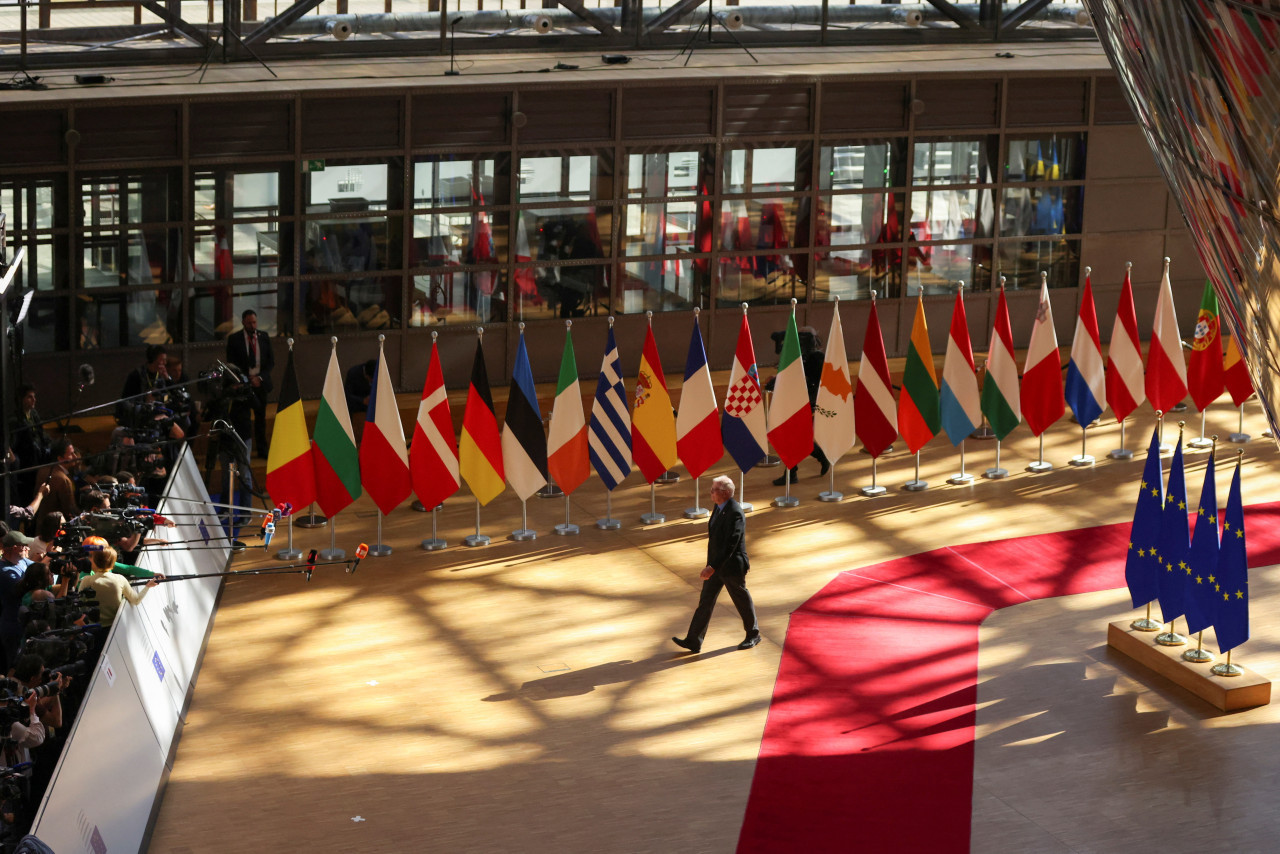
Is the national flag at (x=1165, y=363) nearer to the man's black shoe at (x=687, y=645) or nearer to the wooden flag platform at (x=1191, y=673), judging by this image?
the wooden flag platform at (x=1191, y=673)

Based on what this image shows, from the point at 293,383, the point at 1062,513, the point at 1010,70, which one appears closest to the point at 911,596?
the point at 1062,513

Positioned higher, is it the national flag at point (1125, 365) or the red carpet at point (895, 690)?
the national flag at point (1125, 365)

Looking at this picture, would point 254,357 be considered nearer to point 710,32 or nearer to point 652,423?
point 652,423

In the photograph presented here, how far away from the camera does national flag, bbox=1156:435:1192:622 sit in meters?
12.9

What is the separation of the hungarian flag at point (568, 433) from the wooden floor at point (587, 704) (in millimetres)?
619

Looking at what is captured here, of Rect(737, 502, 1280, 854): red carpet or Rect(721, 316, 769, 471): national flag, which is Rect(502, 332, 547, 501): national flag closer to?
Rect(721, 316, 769, 471): national flag

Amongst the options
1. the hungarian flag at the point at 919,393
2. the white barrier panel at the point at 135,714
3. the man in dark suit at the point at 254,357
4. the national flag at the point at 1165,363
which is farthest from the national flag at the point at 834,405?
the white barrier panel at the point at 135,714

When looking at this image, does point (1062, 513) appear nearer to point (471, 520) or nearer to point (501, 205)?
point (471, 520)

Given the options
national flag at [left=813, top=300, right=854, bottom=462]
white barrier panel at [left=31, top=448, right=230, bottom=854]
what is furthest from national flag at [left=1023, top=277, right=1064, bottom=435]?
white barrier panel at [left=31, top=448, right=230, bottom=854]

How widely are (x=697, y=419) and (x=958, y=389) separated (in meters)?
3.00

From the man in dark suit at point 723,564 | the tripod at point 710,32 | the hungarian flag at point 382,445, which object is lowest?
the man in dark suit at point 723,564

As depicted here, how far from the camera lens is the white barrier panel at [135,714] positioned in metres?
A: 9.07

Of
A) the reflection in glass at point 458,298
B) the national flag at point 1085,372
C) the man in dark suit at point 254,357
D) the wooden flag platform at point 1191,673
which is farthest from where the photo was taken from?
the reflection in glass at point 458,298

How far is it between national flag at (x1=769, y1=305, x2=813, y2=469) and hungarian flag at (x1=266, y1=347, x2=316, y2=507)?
461 cm
